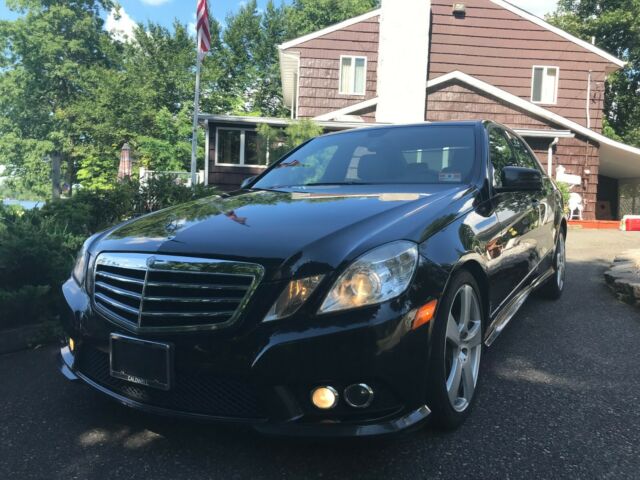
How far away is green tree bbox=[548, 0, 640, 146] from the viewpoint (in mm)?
30453

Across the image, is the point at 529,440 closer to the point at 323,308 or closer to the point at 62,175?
the point at 323,308

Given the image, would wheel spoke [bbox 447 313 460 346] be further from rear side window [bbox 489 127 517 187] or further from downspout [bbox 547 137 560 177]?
downspout [bbox 547 137 560 177]

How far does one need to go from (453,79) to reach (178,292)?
15608 mm

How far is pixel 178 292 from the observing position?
79.9 inches

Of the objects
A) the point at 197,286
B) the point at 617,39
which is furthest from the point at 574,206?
the point at 617,39

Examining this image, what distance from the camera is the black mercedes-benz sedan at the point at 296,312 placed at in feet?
6.12

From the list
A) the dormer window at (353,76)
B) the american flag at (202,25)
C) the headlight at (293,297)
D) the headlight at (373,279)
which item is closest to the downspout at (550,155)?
the dormer window at (353,76)

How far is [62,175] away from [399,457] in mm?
42291

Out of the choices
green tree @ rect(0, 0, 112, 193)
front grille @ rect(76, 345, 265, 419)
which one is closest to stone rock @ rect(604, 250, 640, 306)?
front grille @ rect(76, 345, 265, 419)

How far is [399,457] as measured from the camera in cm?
212

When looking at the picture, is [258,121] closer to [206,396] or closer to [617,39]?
[206,396]

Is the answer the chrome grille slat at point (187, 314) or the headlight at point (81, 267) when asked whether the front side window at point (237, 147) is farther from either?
the chrome grille slat at point (187, 314)

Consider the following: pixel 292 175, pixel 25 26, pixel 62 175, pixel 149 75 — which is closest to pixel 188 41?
pixel 149 75

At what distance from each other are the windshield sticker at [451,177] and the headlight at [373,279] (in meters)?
1.18
